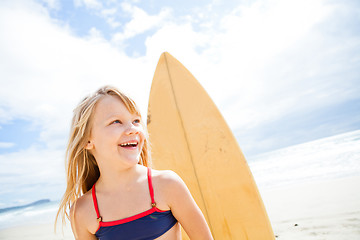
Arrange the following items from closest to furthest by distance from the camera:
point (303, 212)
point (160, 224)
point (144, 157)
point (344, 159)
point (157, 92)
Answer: point (160, 224), point (144, 157), point (157, 92), point (303, 212), point (344, 159)

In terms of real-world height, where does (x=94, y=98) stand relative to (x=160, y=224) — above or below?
above

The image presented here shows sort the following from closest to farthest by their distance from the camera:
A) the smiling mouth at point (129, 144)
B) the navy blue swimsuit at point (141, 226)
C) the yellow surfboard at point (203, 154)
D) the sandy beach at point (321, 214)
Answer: the navy blue swimsuit at point (141, 226) → the smiling mouth at point (129, 144) → the yellow surfboard at point (203, 154) → the sandy beach at point (321, 214)

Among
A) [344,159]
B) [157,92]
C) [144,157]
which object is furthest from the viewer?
[344,159]

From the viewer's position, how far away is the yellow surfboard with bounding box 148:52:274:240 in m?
1.88

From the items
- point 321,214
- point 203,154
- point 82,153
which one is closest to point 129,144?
point 82,153

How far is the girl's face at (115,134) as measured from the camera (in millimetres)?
1072

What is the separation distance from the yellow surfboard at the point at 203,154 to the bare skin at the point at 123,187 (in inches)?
35.3

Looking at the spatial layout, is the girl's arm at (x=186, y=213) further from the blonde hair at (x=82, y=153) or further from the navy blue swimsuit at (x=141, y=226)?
the blonde hair at (x=82, y=153)

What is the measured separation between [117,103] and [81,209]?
511 mm

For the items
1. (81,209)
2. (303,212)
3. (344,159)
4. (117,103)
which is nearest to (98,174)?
(81,209)

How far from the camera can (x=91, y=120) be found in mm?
1144

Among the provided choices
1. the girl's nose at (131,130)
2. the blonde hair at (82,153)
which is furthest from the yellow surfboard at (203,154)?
the girl's nose at (131,130)

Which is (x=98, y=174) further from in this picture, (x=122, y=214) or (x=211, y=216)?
(x=211, y=216)

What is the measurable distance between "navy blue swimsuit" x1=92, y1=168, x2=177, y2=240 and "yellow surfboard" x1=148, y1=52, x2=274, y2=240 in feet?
3.00
